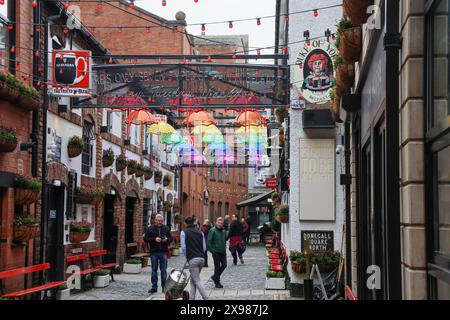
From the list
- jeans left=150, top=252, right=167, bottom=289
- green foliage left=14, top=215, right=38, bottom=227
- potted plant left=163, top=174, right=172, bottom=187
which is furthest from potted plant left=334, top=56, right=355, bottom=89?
potted plant left=163, top=174, right=172, bottom=187

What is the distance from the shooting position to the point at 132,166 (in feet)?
79.3

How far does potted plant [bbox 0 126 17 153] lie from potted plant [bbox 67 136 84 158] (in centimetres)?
423

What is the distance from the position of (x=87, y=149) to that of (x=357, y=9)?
1383 centimetres

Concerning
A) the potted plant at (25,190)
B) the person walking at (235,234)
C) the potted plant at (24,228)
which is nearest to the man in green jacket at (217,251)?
the potted plant at (24,228)

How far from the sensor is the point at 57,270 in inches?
651

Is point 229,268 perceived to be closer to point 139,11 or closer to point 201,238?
point 201,238

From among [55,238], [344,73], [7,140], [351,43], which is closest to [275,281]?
[55,238]

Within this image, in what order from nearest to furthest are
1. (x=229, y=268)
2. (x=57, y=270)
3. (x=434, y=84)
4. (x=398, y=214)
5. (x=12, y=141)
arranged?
(x=434, y=84)
(x=398, y=214)
(x=12, y=141)
(x=57, y=270)
(x=229, y=268)

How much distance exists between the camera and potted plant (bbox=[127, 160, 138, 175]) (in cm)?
2392

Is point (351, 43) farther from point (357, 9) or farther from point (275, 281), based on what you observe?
point (275, 281)

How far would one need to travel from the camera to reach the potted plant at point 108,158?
20.6 meters

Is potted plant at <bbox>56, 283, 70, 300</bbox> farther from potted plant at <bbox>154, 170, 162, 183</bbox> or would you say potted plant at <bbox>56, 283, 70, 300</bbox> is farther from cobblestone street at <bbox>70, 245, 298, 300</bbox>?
potted plant at <bbox>154, 170, 162, 183</bbox>

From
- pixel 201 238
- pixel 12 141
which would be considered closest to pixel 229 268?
pixel 201 238
